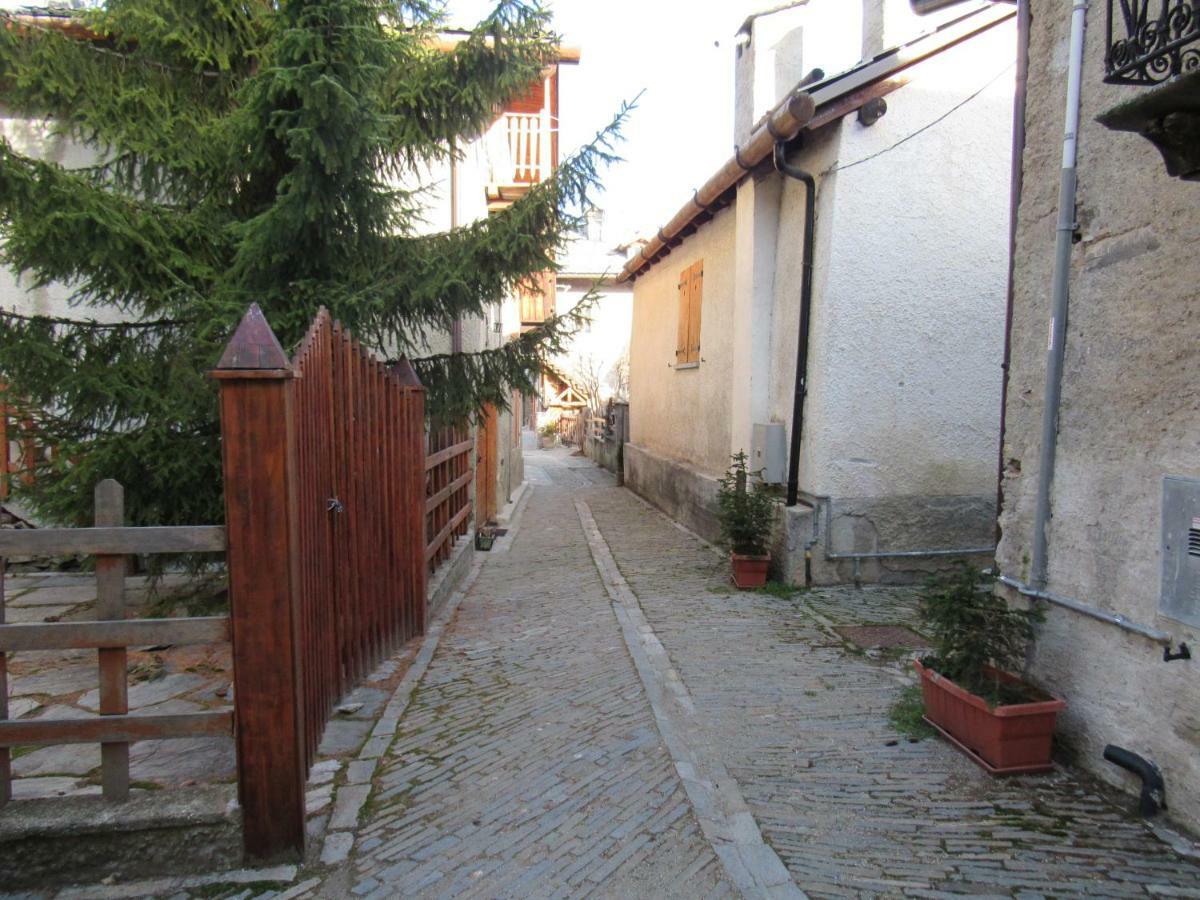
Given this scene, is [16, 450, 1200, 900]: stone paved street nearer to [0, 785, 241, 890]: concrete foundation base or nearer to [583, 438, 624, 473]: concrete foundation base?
[0, 785, 241, 890]: concrete foundation base

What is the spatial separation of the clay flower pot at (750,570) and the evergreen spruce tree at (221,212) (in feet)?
9.15

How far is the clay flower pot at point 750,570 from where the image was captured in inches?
317

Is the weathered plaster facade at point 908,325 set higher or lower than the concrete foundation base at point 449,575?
higher

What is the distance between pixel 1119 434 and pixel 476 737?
11.2 ft

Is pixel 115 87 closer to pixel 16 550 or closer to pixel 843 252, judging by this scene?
pixel 16 550

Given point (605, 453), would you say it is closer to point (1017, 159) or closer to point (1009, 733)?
point (1017, 159)

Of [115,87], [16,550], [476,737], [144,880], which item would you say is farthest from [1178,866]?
[115,87]

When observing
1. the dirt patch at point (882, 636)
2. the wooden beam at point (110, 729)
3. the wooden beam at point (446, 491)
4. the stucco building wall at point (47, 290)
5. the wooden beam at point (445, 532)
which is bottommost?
the dirt patch at point (882, 636)

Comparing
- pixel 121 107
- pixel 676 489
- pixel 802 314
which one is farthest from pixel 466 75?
pixel 676 489

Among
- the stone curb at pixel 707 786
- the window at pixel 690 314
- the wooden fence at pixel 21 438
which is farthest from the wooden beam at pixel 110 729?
the window at pixel 690 314

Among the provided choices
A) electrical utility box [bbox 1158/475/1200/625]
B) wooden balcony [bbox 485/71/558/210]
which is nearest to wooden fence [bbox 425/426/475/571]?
wooden balcony [bbox 485/71/558/210]

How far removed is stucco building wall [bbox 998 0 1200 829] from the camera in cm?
343

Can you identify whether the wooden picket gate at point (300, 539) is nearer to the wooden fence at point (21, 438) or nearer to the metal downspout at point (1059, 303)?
the wooden fence at point (21, 438)

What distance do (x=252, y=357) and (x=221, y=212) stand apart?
385cm
